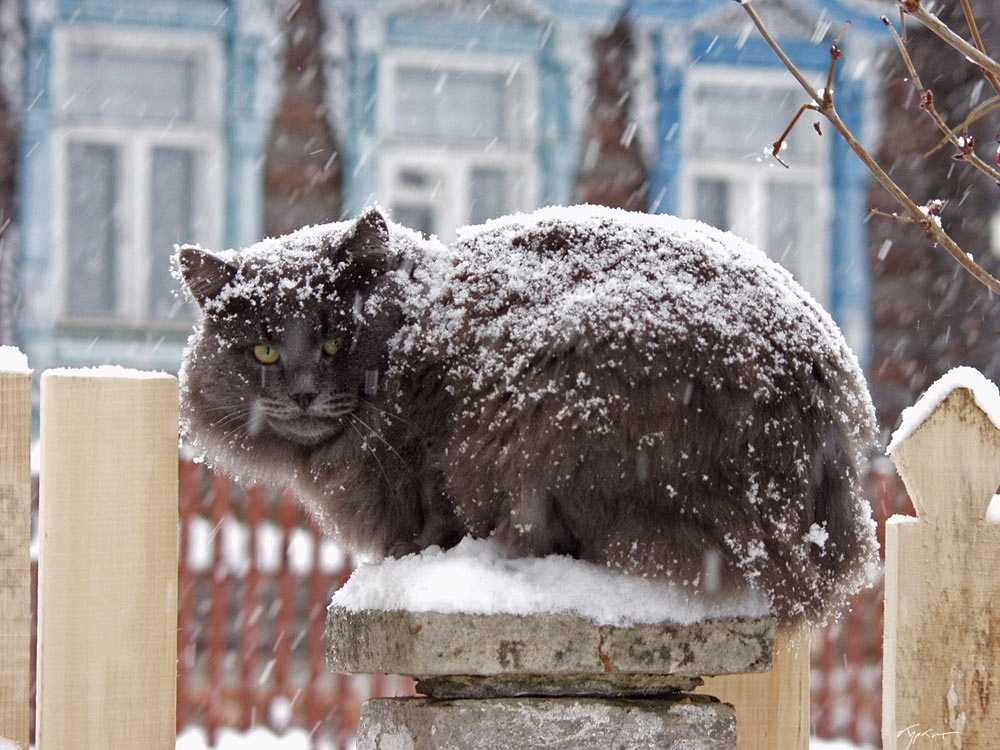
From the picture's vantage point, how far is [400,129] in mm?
7211

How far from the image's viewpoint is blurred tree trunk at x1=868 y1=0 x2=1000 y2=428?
302 inches

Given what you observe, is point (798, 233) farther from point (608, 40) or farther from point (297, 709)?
point (297, 709)

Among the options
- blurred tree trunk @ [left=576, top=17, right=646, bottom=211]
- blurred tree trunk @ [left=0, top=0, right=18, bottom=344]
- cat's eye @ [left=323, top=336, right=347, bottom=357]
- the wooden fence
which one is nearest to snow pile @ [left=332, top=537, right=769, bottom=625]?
cat's eye @ [left=323, top=336, right=347, bottom=357]

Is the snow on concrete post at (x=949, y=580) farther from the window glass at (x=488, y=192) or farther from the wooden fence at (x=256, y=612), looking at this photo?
the window glass at (x=488, y=192)

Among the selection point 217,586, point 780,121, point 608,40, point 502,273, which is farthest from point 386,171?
point 502,273

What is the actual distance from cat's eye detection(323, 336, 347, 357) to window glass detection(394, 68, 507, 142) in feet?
17.8

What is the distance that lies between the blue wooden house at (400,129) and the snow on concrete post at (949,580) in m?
5.46

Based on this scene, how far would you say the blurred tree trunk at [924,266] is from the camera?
25.1 ft

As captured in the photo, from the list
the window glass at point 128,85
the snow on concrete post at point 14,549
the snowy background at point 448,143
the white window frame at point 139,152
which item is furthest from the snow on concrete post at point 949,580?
the window glass at point 128,85

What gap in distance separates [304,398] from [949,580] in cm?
95

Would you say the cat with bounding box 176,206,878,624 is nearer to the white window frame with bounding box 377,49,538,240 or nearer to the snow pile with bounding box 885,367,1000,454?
the snow pile with bounding box 885,367,1000,454

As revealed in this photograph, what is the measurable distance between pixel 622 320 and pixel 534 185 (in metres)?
5.61

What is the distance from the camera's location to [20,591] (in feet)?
5.65

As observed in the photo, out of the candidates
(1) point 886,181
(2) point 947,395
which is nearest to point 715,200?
(2) point 947,395
